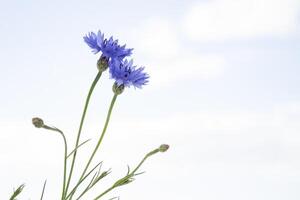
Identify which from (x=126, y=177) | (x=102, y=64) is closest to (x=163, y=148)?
(x=126, y=177)

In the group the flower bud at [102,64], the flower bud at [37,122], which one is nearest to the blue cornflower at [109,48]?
the flower bud at [102,64]

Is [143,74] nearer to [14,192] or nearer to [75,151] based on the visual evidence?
[75,151]

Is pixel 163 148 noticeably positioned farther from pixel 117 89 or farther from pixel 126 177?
pixel 117 89

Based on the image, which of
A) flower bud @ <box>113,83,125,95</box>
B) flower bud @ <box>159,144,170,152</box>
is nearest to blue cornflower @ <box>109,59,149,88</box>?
flower bud @ <box>113,83,125,95</box>

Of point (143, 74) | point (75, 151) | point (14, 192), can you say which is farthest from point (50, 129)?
point (143, 74)

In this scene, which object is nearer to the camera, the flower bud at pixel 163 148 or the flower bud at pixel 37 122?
the flower bud at pixel 37 122

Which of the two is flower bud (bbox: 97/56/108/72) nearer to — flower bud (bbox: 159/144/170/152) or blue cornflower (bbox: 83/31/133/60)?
blue cornflower (bbox: 83/31/133/60)

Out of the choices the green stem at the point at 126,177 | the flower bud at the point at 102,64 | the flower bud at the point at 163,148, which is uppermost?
the flower bud at the point at 102,64

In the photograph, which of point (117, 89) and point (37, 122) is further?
point (117, 89)

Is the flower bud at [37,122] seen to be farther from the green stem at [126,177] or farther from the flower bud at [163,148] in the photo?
the flower bud at [163,148]
